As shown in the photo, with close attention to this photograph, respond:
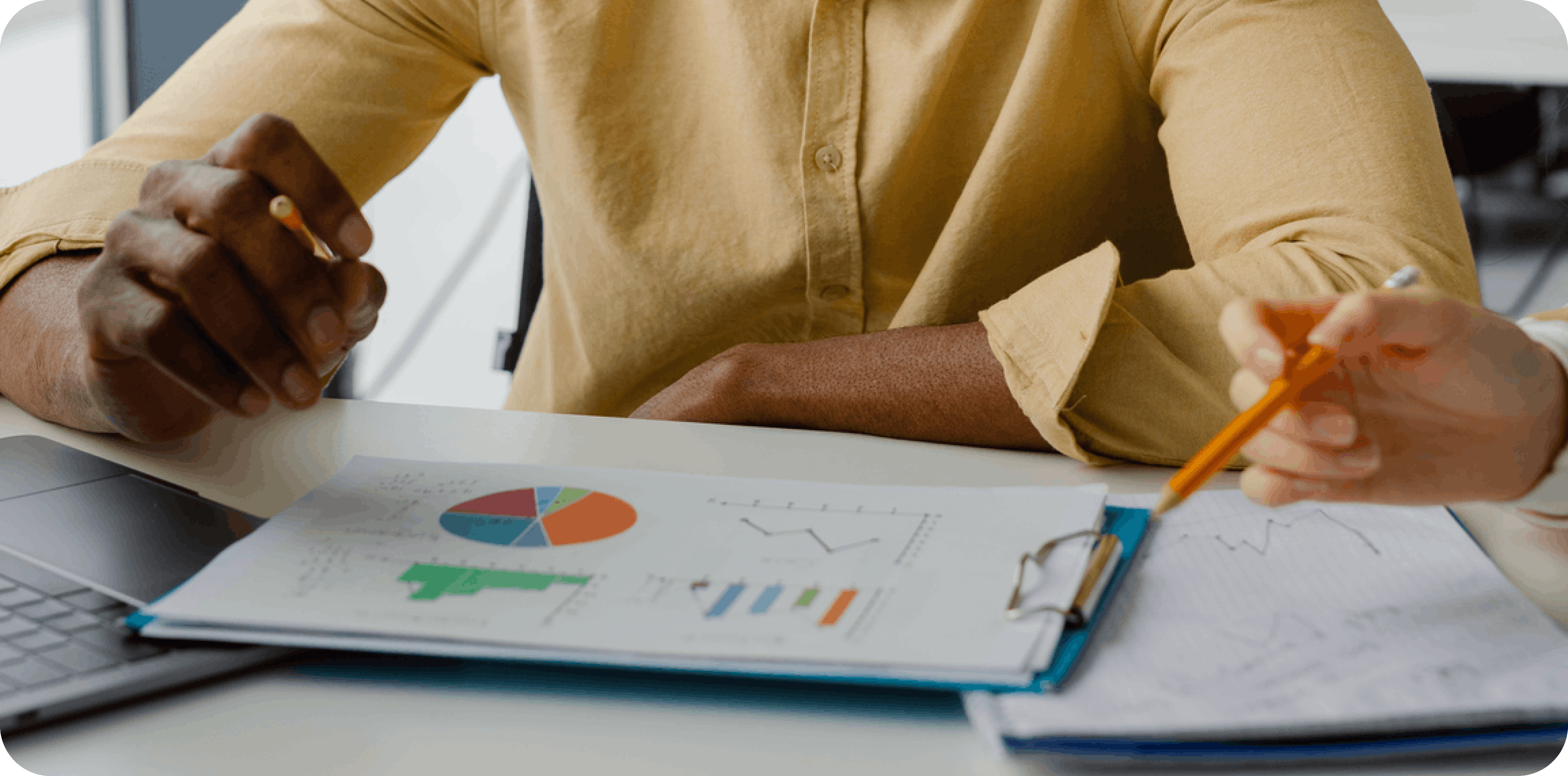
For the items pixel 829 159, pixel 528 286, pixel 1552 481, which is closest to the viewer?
pixel 1552 481

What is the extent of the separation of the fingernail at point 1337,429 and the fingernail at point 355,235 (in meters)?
0.46

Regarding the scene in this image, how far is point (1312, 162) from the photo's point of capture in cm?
70

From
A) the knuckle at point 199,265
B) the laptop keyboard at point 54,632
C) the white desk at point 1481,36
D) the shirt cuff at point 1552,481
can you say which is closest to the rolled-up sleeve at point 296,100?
the knuckle at point 199,265

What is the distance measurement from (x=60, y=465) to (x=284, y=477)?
12cm

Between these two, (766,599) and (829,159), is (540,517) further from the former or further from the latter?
(829,159)

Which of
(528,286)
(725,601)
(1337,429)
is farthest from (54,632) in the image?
(528,286)

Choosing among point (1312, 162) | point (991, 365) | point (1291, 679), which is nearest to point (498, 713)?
point (1291, 679)

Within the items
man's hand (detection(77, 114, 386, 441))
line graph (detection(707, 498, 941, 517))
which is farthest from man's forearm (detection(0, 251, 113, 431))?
line graph (detection(707, 498, 941, 517))

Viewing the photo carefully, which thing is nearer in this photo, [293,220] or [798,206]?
[293,220]

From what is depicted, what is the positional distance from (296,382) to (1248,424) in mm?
480

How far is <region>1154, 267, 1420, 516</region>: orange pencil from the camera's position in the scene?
14.7 inches

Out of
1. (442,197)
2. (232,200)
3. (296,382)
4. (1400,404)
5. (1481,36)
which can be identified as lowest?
(1481,36)

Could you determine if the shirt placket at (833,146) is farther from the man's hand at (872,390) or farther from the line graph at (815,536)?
the line graph at (815,536)

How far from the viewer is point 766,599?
0.40 metres
